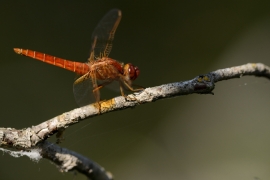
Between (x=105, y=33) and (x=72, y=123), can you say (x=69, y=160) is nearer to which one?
(x=72, y=123)

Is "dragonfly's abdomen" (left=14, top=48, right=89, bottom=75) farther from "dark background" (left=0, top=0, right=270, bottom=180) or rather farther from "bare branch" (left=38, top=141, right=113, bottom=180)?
"dark background" (left=0, top=0, right=270, bottom=180)

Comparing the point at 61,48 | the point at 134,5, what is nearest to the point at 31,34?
the point at 61,48

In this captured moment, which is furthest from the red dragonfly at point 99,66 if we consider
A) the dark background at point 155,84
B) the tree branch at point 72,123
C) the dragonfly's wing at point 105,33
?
the dark background at point 155,84

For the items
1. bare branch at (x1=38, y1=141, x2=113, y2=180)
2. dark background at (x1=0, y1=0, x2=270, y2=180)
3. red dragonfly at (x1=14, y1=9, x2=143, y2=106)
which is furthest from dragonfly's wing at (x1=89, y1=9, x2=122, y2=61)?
dark background at (x1=0, y1=0, x2=270, y2=180)

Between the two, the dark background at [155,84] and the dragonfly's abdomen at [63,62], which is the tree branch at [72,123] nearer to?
the dragonfly's abdomen at [63,62]

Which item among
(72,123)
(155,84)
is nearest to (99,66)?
(72,123)

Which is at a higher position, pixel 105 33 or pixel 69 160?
pixel 105 33

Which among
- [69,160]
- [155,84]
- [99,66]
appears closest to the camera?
[69,160]
